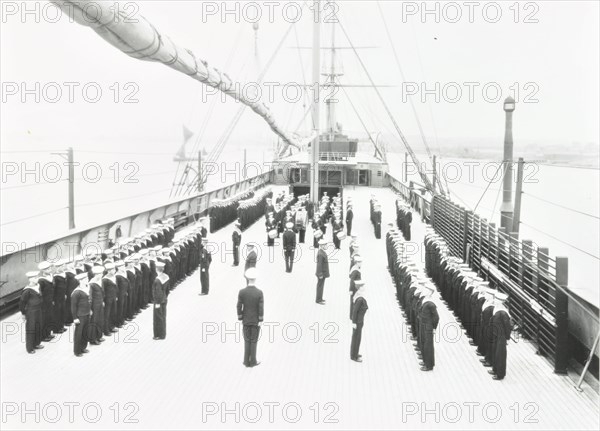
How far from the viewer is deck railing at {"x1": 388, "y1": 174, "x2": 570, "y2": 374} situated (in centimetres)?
682

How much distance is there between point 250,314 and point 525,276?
4446 mm

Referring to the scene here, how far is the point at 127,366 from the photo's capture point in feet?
22.4

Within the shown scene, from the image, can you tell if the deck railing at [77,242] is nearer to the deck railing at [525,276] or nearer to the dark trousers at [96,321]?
the dark trousers at [96,321]

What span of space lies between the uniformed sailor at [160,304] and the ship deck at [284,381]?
0.54 ft

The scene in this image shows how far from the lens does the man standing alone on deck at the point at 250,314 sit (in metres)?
6.82

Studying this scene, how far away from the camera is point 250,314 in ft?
22.5

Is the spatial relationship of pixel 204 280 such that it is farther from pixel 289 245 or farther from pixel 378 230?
pixel 378 230

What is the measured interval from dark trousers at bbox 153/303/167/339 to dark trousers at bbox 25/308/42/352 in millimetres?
1512

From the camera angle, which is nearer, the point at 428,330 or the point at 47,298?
the point at 428,330

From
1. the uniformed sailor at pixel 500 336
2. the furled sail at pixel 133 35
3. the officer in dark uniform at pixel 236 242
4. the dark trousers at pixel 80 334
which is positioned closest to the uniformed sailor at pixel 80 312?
the dark trousers at pixel 80 334

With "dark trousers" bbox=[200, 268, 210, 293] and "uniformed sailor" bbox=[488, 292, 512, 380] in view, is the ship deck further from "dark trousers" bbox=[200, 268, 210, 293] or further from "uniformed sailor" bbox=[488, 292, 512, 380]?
"dark trousers" bbox=[200, 268, 210, 293]

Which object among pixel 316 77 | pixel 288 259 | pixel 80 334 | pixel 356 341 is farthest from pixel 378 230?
pixel 80 334

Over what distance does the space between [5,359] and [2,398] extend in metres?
1.28

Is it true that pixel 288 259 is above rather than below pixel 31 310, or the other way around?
below
